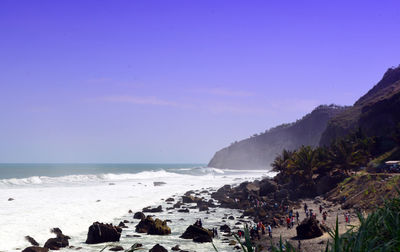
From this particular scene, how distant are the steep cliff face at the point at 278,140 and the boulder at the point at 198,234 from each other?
116 m

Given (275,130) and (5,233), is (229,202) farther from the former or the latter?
(275,130)

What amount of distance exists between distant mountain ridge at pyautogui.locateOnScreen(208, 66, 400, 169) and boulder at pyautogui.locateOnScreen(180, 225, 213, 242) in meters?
41.9

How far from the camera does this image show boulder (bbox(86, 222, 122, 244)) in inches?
985

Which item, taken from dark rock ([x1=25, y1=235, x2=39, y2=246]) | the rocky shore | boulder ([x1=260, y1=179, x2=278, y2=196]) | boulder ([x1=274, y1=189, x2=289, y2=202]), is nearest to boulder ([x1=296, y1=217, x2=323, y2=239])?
the rocky shore

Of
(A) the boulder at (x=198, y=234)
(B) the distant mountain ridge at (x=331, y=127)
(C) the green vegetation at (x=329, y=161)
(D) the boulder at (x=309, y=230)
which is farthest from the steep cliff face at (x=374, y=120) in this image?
(A) the boulder at (x=198, y=234)

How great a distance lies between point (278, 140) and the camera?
176 meters

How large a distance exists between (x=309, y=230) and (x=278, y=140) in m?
154

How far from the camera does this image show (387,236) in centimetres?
730

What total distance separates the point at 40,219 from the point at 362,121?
64.7m

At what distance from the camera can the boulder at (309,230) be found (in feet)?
81.4

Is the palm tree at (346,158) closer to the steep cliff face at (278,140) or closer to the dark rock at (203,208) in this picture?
the dark rock at (203,208)

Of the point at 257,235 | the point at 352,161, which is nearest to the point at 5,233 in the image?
the point at 257,235

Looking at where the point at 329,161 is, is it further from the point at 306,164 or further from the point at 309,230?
the point at 309,230

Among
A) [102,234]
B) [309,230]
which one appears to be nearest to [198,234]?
[102,234]
